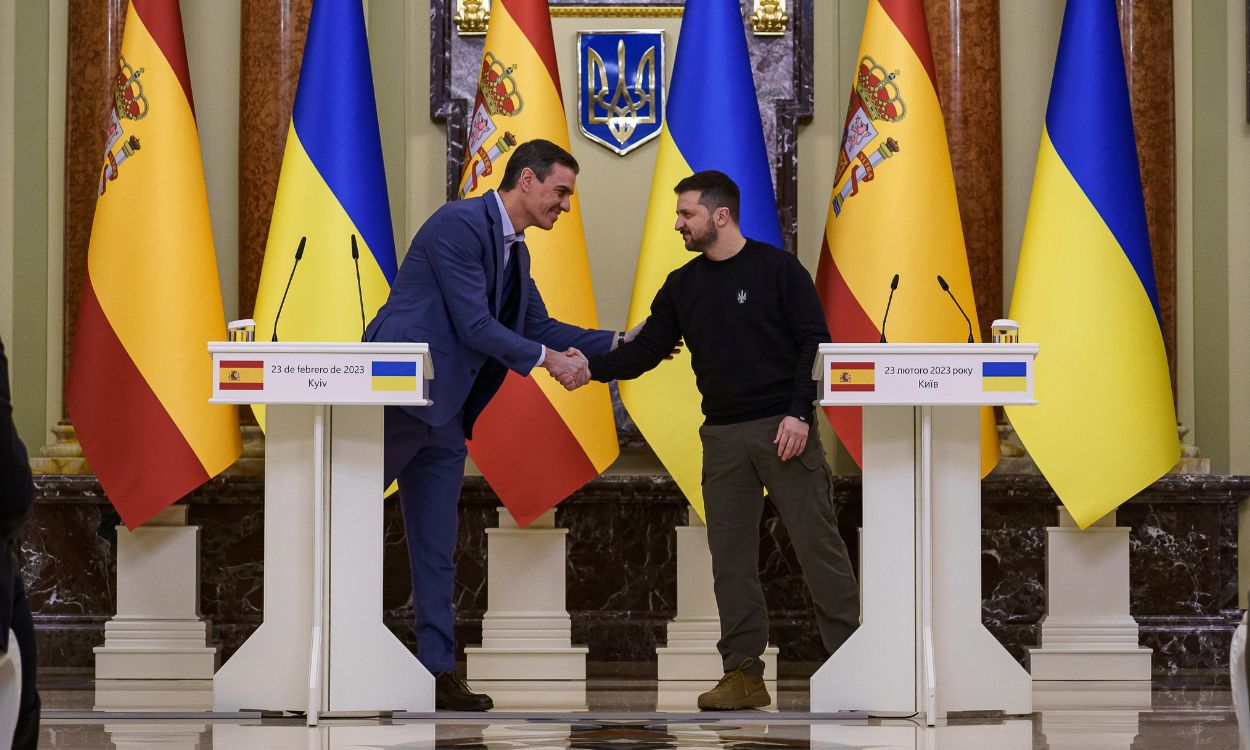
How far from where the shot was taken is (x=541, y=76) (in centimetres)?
625

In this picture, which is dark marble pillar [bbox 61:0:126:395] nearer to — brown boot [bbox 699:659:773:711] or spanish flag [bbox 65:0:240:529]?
spanish flag [bbox 65:0:240:529]

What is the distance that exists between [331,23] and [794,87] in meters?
2.04

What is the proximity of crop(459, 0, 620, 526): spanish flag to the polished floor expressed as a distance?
965 mm

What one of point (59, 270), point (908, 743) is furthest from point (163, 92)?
point (908, 743)

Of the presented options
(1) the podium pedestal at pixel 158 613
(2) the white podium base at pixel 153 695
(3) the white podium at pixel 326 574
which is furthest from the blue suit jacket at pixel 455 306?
(1) the podium pedestal at pixel 158 613

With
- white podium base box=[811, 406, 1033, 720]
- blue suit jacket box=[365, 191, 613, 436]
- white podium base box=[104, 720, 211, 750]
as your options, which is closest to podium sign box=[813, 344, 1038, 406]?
white podium base box=[811, 406, 1033, 720]

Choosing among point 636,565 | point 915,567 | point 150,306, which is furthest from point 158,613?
point 915,567

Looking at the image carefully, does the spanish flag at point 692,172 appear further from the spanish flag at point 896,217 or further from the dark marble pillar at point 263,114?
the dark marble pillar at point 263,114

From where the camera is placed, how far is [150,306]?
20.3 feet

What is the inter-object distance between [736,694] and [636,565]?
165 cm

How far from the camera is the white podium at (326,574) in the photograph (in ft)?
15.8

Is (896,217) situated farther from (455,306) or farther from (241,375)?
(241,375)

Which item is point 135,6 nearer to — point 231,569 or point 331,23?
point 331,23

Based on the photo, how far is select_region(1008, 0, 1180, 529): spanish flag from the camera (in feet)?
19.7
